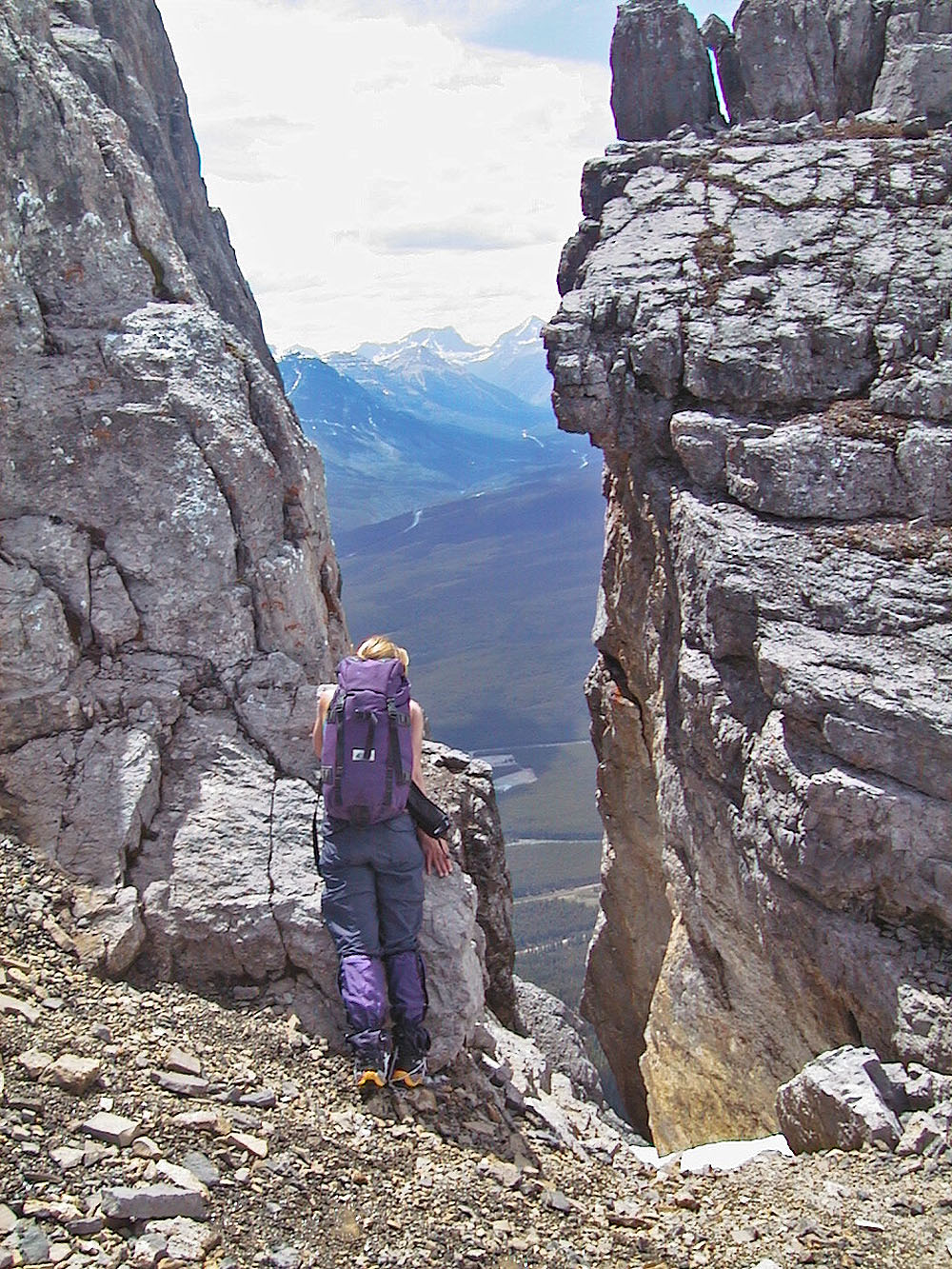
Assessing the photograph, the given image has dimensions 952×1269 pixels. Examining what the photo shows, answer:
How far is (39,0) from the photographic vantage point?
10.9 meters

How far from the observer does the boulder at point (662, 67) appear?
70.0 feet

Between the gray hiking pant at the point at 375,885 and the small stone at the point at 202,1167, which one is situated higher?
the gray hiking pant at the point at 375,885

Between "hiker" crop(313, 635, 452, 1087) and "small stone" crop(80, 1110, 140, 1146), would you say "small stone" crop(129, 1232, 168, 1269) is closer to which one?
"small stone" crop(80, 1110, 140, 1146)

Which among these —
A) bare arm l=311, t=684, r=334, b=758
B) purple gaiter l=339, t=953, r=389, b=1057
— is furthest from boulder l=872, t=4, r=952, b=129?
purple gaiter l=339, t=953, r=389, b=1057

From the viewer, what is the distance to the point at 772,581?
12070 mm

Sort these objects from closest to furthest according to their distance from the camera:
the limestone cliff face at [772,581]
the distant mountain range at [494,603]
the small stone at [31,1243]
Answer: the small stone at [31,1243], the limestone cliff face at [772,581], the distant mountain range at [494,603]

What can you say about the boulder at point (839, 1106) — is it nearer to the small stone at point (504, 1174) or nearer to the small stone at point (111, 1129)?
the small stone at point (504, 1174)

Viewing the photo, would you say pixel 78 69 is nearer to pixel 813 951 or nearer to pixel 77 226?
pixel 77 226

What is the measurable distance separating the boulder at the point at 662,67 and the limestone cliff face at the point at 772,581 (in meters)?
2.24

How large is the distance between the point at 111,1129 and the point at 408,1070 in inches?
81.0

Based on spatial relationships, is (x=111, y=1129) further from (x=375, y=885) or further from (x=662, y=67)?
(x=662, y=67)

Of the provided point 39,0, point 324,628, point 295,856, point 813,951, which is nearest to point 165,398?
point 324,628

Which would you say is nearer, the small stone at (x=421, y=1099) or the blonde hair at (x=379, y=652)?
the small stone at (x=421, y=1099)

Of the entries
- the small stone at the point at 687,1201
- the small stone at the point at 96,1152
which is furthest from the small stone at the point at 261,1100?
the small stone at the point at 687,1201
